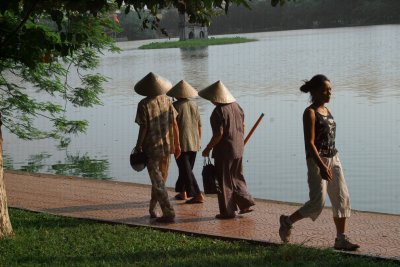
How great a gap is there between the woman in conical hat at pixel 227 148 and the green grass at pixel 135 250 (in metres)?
1.12

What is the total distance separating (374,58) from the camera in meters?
55.5

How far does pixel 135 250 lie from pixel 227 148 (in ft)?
7.03

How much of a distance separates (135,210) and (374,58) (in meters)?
45.9

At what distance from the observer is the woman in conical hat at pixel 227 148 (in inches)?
406

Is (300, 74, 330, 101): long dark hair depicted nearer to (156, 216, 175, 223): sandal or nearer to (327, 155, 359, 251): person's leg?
(327, 155, 359, 251): person's leg

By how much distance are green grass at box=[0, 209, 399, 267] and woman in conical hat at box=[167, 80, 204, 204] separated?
1.74 meters

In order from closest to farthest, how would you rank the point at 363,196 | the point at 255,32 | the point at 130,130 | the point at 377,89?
the point at 363,196, the point at 130,130, the point at 377,89, the point at 255,32

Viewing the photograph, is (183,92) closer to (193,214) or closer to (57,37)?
(193,214)

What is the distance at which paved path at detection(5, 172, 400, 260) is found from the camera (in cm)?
934

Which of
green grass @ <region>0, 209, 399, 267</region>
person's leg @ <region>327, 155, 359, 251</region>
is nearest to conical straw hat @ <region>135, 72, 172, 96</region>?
green grass @ <region>0, 209, 399, 267</region>

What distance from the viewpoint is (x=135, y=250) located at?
8.73 metres

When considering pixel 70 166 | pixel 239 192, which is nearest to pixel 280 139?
pixel 70 166

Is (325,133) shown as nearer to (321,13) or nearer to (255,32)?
(321,13)

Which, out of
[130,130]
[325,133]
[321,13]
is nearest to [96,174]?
[130,130]
